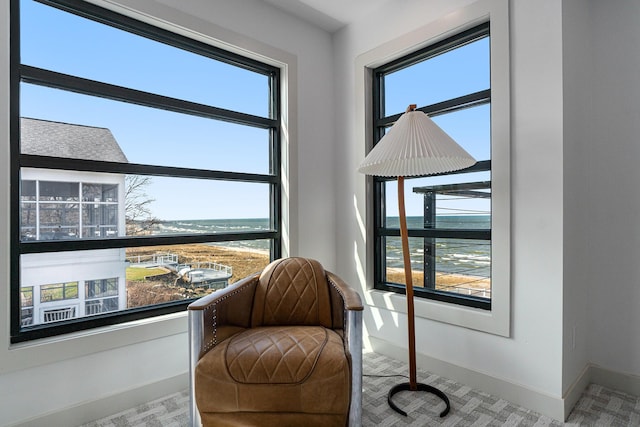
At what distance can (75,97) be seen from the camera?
1.84 meters

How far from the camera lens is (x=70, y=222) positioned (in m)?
1.81

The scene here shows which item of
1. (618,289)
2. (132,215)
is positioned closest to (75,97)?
(132,215)

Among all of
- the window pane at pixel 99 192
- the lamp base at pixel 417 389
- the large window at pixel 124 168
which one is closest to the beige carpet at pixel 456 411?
the lamp base at pixel 417 389

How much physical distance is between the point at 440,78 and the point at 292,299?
5.90ft

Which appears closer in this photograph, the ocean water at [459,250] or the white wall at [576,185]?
the white wall at [576,185]

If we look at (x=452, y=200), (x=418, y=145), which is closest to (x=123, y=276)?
(x=418, y=145)

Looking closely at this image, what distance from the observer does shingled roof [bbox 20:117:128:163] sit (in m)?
1.70

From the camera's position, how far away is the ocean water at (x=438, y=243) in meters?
2.14

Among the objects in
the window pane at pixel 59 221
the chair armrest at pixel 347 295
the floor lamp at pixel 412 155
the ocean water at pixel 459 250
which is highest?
the floor lamp at pixel 412 155

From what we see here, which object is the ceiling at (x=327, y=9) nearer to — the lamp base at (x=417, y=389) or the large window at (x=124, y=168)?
the large window at (x=124, y=168)

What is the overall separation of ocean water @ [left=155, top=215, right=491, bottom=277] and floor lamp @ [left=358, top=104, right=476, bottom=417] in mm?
455

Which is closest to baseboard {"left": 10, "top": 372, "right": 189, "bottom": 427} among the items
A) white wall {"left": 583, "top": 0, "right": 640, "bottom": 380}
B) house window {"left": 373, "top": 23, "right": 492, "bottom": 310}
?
house window {"left": 373, "top": 23, "right": 492, "bottom": 310}

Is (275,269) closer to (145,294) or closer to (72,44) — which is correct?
(145,294)

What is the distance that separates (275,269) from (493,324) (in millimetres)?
1316
